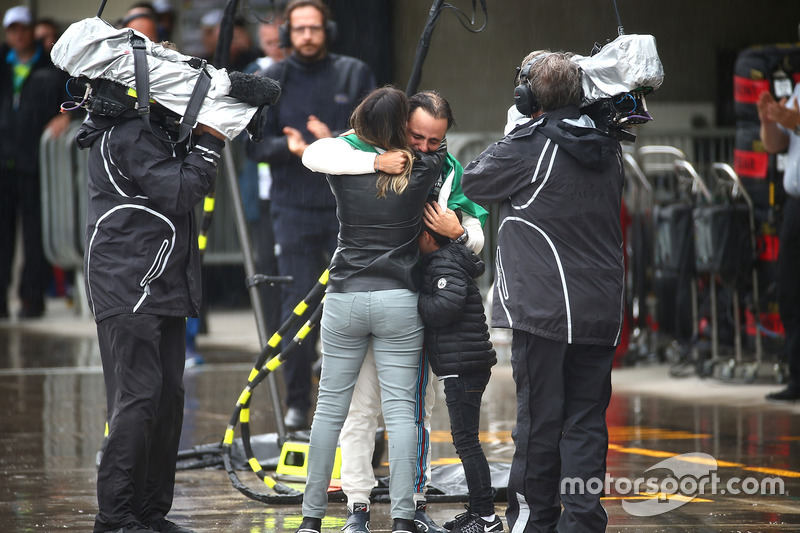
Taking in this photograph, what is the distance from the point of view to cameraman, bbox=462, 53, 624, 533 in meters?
4.36

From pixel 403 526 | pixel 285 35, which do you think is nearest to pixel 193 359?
pixel 285 35

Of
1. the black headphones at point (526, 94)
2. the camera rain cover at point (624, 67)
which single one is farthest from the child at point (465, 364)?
the camera rain cover at point (624, 67)

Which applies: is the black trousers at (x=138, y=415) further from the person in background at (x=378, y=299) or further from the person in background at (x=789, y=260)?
→ the person in background at (x=789, y=260)

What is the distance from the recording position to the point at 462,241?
15.9ft

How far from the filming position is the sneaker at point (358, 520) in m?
4.67

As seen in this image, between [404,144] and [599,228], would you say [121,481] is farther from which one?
[599,228]

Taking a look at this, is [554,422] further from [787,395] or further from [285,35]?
[787,395]

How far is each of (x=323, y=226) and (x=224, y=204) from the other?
7.39 meters

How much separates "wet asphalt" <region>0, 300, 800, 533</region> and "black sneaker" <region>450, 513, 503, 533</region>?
0.39 m

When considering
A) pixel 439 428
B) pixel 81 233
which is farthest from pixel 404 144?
pixel 81 233

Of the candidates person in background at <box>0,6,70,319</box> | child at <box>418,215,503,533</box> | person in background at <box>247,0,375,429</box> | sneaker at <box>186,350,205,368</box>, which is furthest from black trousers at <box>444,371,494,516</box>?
person in background at <box>0,6,70,319</box>

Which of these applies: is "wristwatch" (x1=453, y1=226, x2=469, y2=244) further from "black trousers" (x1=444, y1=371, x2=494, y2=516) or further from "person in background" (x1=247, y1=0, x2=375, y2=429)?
"person in background" (x1=247, y1=0, x2=375, y2=429)

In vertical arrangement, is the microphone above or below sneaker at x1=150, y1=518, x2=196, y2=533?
above

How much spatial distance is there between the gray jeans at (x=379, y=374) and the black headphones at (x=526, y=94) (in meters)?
0.84
